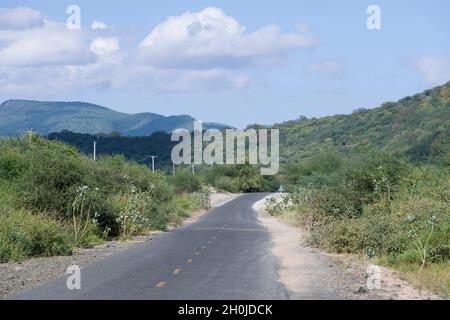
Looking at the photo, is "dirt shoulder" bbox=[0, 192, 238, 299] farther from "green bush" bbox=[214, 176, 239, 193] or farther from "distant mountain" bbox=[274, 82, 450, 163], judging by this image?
"green bush" bbox=[214, 176, 239, 193]

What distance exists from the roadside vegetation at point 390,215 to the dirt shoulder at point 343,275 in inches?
21.3

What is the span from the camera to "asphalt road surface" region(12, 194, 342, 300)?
13703 mm

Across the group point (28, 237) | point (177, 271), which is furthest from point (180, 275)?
point (28, 237)

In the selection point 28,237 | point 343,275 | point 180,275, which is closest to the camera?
point 180,275

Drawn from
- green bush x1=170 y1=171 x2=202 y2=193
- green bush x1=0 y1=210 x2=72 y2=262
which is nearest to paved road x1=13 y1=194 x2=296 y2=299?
green bush x1=0 y1=210 x2=72 y2=262

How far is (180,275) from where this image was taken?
16.7 metres

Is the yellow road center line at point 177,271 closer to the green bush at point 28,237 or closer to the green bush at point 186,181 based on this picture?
the green bush at point 28,237

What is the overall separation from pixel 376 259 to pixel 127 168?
27.3m

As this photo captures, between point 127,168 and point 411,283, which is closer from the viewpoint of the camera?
point 411,283

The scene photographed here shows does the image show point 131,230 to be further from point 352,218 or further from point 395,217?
point 395,217

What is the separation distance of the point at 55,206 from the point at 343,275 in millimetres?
14024

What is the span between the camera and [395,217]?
22.2m

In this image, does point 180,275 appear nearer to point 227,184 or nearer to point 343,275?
point 343,275
